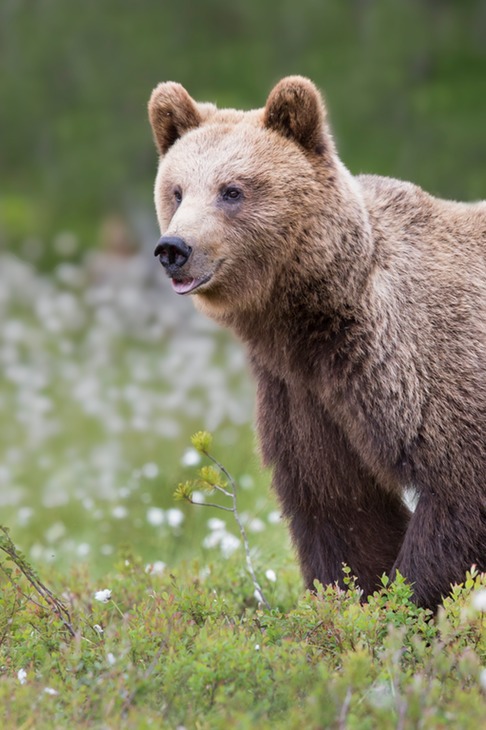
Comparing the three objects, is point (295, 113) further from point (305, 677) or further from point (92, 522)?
point (92, 522)

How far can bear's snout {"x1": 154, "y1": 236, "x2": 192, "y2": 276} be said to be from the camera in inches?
169

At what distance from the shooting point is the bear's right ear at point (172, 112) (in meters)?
4.98

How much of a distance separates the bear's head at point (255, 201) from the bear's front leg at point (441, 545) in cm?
104

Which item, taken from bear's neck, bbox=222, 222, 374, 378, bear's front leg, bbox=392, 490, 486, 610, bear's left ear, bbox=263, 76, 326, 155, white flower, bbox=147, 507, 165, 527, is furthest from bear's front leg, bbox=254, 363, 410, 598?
white flower, bbox=147, 507, 165, 527

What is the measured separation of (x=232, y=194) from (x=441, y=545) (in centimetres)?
161

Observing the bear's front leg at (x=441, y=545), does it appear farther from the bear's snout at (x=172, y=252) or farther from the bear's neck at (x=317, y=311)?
the bear's snout at (x=172, y=252)

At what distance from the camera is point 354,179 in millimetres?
4969

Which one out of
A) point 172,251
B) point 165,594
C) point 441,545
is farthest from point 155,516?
point 172,251

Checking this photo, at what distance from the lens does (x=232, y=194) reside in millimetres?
4637

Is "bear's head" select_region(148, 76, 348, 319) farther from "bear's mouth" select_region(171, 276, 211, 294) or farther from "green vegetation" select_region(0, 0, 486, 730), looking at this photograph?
"green vegetation" select_region(0, 0, 486, 730)

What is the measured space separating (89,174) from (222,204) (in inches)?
453

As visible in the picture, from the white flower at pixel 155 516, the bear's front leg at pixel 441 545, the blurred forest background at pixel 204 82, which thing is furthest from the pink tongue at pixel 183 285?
the blurred forest background at pixel 204 82

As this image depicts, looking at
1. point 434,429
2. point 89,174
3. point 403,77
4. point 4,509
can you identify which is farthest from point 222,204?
point 89,174

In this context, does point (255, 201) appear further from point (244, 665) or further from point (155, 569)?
point (155, 569)
